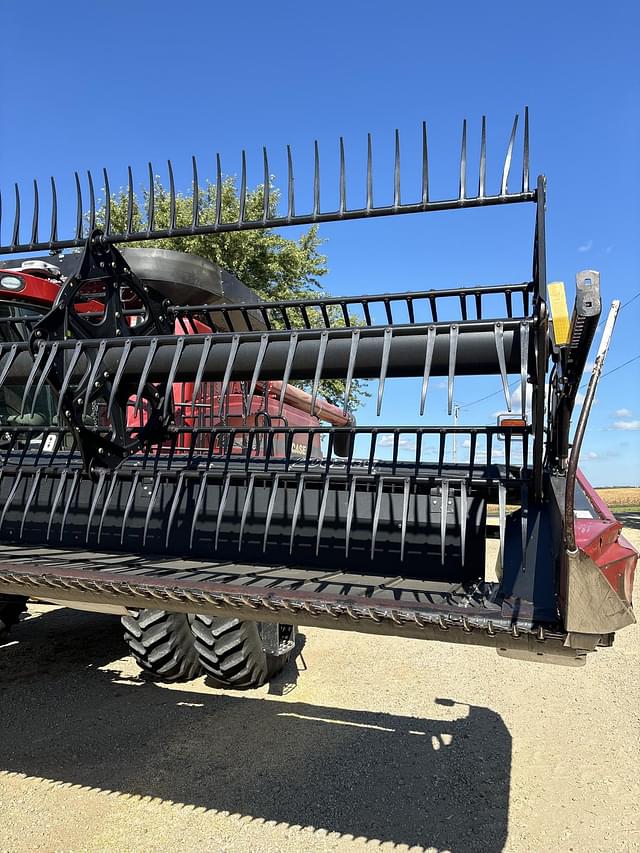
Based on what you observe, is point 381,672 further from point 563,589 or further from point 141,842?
point 563,589

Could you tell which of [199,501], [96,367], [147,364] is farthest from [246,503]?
[96,367]

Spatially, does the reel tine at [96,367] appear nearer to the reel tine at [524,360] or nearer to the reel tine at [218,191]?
the reel tine at [218,191]

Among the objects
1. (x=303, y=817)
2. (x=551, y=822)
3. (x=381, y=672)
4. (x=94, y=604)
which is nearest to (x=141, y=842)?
(x=303, y=817)

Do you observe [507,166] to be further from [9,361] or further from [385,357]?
[9,361]

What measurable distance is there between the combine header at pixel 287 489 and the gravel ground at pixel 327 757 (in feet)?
1.44

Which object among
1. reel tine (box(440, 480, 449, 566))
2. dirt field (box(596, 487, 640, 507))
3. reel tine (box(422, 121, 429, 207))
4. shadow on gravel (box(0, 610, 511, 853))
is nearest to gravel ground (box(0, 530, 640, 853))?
shadow on gravel (box(0, 610, 511, 853))

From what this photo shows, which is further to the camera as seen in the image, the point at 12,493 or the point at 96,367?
the point at 12,493

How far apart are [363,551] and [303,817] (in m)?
1.08

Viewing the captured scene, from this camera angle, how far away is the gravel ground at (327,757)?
8.34ft

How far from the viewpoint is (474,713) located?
3.84m

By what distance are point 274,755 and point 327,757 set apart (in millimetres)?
261

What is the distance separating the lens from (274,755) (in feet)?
10.5

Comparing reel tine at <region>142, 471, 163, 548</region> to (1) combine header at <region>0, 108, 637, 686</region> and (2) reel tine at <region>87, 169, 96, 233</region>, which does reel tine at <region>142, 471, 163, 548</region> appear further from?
(2) reel tine at <region>87, 169, 96, 233</region>

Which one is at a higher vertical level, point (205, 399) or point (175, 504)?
point (205, 399)
